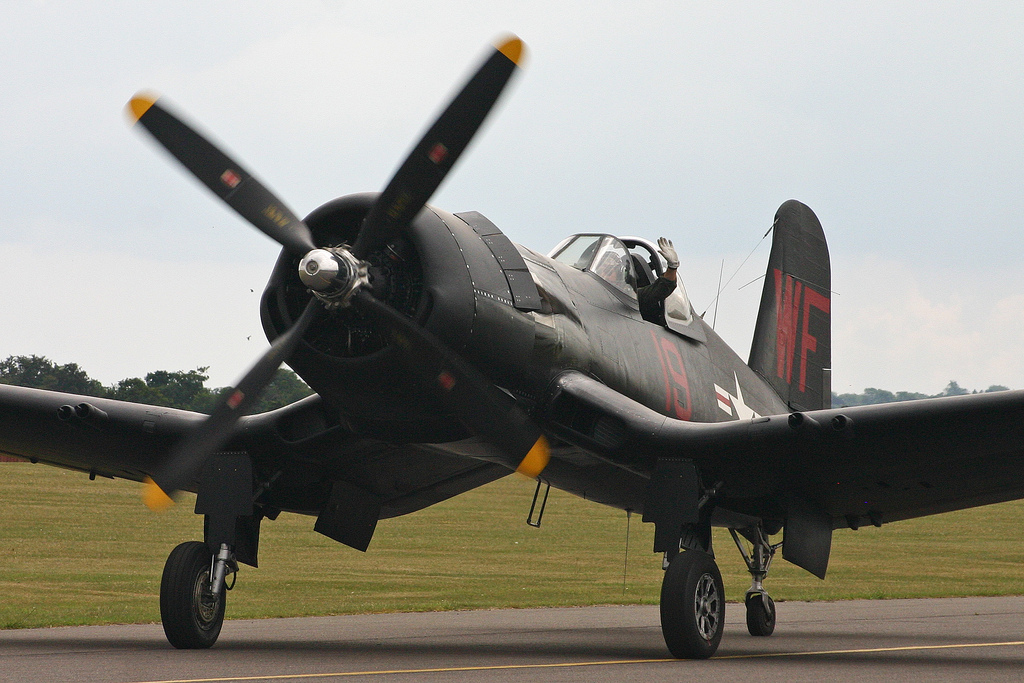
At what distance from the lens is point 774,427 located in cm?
1122

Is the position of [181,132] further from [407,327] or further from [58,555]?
[58,555]

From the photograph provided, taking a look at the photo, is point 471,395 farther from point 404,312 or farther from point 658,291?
point 658,291

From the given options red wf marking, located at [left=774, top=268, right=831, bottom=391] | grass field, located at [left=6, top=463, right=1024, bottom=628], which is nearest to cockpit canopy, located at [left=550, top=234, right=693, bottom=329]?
red wf marking, located at [left=774, top=268, right=831, bottom=391]

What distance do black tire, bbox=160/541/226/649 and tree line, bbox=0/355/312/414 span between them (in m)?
58.8

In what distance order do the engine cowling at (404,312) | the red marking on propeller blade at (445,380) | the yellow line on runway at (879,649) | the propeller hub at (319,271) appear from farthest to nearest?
the yellow line on runway at (879,649) < the red marking on propeller blade at (445,380) < the engine cowling at (404,312) < the propeller hub at (319,271)

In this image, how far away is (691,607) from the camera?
10875mm

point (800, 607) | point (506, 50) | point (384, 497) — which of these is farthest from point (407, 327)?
point (800, 607)

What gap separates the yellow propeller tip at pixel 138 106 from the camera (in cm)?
1012

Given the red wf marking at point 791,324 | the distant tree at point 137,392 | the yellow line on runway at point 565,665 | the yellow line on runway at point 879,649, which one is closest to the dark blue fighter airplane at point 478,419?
the yellow line on runway at point 565,665

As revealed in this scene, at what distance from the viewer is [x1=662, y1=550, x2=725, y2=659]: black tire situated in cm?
1083

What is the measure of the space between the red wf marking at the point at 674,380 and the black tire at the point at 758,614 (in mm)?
3030

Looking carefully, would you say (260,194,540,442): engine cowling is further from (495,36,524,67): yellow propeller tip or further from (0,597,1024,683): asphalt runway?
(0,597,1024,683): asphalt runway

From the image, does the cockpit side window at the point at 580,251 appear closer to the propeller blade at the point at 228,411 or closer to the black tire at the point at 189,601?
the propeller blade at the point at 228,411

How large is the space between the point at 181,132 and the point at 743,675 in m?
6.07
